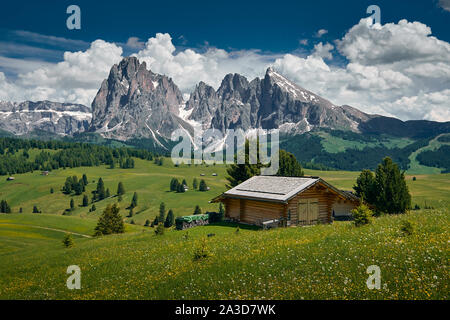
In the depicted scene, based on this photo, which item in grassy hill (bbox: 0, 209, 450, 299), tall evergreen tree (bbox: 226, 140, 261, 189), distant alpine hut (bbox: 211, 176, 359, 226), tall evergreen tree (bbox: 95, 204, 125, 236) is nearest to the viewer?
grassy hill (bbox: 0, 209, 450, 299)

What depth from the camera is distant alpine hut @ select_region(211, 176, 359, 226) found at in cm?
3653

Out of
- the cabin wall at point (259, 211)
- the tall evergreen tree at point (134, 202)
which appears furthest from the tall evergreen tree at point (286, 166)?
the tall evergreen tree at point (134, 202)

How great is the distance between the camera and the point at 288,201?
35.6 meters

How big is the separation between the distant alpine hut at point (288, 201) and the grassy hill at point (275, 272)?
14.5 metres

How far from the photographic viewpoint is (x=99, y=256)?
2431 centimetres

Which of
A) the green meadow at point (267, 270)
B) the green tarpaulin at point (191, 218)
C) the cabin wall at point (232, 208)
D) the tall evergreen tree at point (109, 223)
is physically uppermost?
the green meadow at point (267, 270)

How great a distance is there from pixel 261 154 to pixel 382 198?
879 inches

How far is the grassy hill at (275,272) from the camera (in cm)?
1106

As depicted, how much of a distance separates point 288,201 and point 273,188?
4.38m

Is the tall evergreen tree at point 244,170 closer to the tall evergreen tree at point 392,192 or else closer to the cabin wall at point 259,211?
the cabin wall at point 259,211

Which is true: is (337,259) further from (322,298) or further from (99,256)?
(99,256)

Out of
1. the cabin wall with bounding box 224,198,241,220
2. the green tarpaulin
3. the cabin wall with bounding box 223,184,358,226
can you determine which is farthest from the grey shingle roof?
the green tarpaulin

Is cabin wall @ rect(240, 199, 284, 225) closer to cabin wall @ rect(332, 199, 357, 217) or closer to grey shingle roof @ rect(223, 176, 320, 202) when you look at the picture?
grey shingle roof @ rect(223, 176, 320, 202)
